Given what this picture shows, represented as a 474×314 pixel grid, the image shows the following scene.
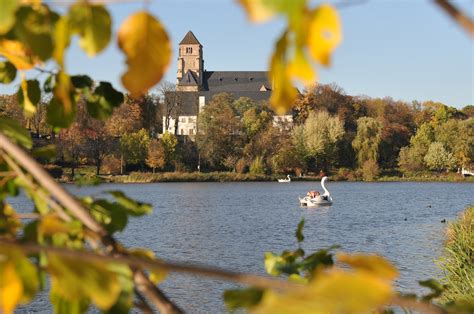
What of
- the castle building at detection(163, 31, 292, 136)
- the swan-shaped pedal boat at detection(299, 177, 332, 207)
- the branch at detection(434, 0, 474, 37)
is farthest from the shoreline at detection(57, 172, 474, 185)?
the branch at detection(434, 0, 474, 37)

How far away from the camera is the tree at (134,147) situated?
186 feet

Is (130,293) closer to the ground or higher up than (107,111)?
closer to the ground

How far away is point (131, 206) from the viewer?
1.05 metres

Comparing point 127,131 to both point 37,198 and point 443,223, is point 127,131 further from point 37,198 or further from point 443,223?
point 37,198

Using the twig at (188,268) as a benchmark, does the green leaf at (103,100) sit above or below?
above

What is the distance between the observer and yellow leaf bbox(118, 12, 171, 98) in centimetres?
62

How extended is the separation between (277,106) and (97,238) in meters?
0.36

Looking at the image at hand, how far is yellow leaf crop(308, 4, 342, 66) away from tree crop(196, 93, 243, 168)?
5714 cm

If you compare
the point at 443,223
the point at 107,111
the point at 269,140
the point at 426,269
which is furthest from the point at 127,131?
the point at 107,111

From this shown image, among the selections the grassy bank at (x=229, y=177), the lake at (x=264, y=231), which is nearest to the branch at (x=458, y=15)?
the lake at (x=264, y=231)

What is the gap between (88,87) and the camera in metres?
1.21

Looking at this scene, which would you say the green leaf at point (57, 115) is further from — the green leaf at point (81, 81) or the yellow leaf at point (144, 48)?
the yellow leaf at point (144, 48)

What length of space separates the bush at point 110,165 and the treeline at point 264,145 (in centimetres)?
9

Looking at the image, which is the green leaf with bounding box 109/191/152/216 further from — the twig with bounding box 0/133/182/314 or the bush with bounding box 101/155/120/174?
the bush with bounding box 101/155/120/174
